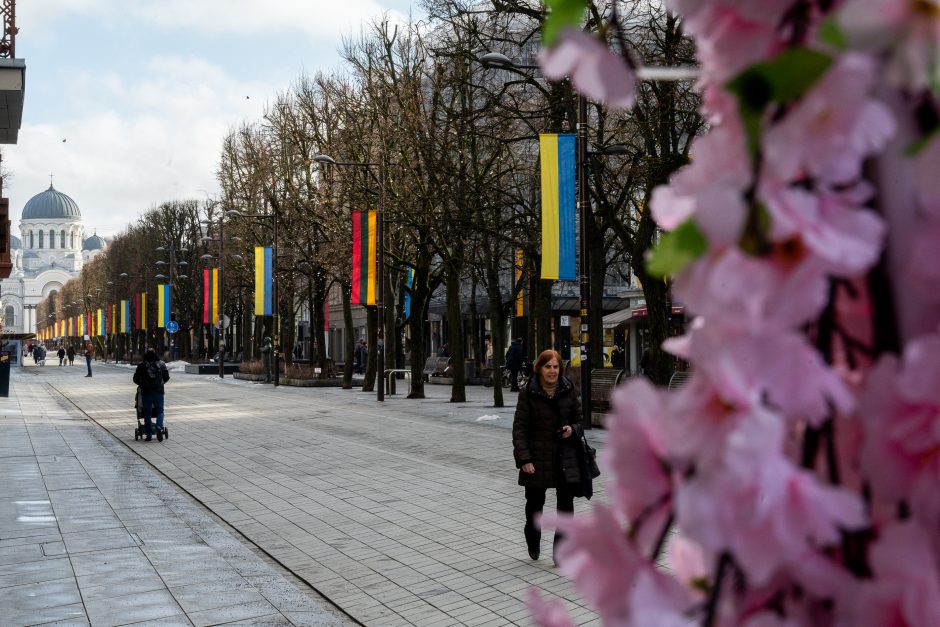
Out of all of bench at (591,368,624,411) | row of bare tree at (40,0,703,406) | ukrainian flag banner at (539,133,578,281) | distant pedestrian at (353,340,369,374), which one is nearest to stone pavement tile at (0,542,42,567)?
row of bare tree at (40,0,703,406)

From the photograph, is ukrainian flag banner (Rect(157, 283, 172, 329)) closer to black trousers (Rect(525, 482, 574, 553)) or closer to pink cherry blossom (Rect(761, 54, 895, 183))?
black trousers (Rect(525, 482, 574, 553))

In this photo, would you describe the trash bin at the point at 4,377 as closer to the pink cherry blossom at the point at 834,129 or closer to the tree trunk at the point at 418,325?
the tree trunk at the point at 418,325

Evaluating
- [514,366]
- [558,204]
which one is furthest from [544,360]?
[514,366]

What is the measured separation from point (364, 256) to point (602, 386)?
36.2ft

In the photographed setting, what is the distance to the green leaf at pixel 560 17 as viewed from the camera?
900mm

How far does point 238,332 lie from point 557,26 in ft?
267

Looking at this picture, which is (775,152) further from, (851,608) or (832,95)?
(851,608)

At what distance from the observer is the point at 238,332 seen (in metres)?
80.2

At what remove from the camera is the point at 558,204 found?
18.9 metres

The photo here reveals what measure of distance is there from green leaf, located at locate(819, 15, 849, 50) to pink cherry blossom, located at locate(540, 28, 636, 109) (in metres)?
0.20

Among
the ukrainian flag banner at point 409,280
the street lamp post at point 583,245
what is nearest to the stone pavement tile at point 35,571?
the street lamp post at point 583,245

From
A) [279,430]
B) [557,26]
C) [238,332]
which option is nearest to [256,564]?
[557,26]

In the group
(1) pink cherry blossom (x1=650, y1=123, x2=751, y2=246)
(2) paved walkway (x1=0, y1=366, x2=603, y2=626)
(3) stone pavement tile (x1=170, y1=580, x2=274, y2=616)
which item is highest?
(1) pink cherry blossom (x1=650, y1=123, x2=751, y2=246)

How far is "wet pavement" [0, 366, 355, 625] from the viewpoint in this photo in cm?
700
